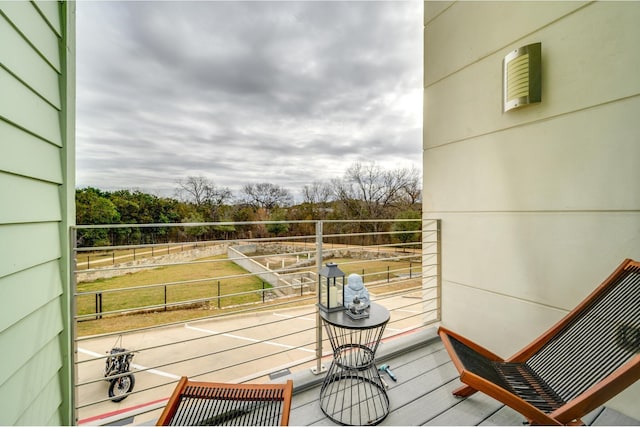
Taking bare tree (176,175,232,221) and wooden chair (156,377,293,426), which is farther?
bare tree (176,175,232,221)

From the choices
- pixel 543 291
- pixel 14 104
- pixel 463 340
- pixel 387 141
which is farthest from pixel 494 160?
pixel 387 141

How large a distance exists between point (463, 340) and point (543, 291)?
2.28 feet

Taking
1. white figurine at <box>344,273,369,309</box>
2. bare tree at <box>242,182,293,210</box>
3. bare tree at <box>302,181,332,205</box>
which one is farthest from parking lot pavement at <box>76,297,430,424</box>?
bare tree at <box>242,182,293,210</box>

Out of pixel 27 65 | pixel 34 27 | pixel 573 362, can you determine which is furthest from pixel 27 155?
pixel 573 362

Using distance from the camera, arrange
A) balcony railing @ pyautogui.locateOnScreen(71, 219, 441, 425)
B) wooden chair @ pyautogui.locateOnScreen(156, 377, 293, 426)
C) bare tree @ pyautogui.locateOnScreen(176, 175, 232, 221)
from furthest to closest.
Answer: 1. bare tree @ pyautogui.locateOnScreen(176, 175, 232, 221)
2. balcony railing @ pyautogui.locateOnScreen(71, 219, 441, 425)
3. wooden chair @ pyautogui.locateOnScreen(156, 377, 293, 426)

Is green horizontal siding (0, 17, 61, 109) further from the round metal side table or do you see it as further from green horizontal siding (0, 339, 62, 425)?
→ the round metal side table

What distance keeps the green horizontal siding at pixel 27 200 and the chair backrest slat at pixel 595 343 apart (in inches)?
92.1

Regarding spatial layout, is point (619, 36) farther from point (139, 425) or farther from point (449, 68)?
point (139, 425)

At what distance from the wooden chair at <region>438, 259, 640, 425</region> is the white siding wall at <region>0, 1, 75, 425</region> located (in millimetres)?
1745

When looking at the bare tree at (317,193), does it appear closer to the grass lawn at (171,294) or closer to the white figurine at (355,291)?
the grass lawn at (171,294)

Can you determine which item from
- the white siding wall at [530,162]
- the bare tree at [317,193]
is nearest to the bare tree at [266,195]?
the bare tree at [317,193]

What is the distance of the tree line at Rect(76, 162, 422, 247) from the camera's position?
41.6 feet

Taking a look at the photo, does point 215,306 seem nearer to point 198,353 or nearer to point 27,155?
point 198,353

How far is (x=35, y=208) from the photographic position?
1.07 m
